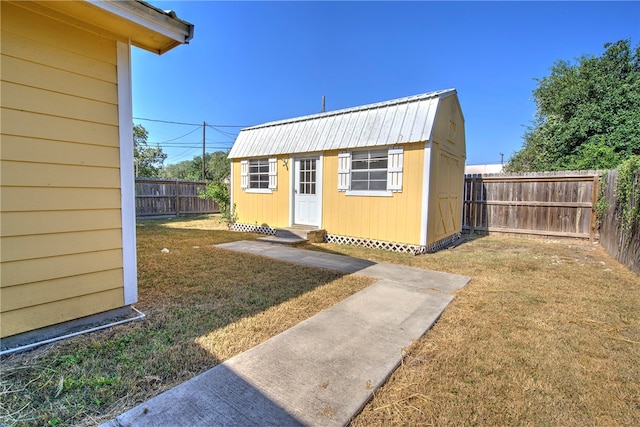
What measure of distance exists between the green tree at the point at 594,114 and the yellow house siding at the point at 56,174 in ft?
53.9

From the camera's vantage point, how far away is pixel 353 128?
7.53 meters

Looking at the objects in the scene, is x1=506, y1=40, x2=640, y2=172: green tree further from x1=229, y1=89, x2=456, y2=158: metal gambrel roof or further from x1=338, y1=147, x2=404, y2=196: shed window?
x1=338, y1=147, x2=404, y2=196: shed window

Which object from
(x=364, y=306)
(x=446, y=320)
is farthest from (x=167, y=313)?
(x=446, y=320)

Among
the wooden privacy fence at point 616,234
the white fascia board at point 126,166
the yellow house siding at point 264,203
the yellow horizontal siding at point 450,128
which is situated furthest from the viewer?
the yellow house siding at point 264,203

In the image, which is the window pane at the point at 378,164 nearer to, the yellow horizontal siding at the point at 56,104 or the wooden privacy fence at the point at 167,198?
the yellow horizontal siding at the point at 56,104

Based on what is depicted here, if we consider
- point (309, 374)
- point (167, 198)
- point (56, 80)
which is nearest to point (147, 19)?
A: point (56, 80)

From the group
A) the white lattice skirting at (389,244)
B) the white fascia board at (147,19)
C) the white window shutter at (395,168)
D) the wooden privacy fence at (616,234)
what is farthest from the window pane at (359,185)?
the white fascia board at (147,19)

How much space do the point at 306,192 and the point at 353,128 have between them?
7.33 feet

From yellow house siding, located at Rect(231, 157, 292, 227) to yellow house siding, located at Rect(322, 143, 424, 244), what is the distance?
1.43 m

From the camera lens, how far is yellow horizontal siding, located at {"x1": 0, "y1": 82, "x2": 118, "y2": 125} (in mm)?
2252

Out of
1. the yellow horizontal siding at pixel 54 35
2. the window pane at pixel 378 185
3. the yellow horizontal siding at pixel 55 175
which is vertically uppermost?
the yellow horizontal siding at pixel 54 35

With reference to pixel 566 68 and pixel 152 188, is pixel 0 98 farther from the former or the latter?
pixel 566 68

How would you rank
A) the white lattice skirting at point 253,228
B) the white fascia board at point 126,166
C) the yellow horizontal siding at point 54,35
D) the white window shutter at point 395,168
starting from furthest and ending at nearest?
the white lattice skirting at point 253,228 → the white window shutter at point 395,168 → the white fascia board at point 126,166 → the yellow horizontal siding at point 54,35

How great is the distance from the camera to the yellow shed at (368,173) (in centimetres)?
660
